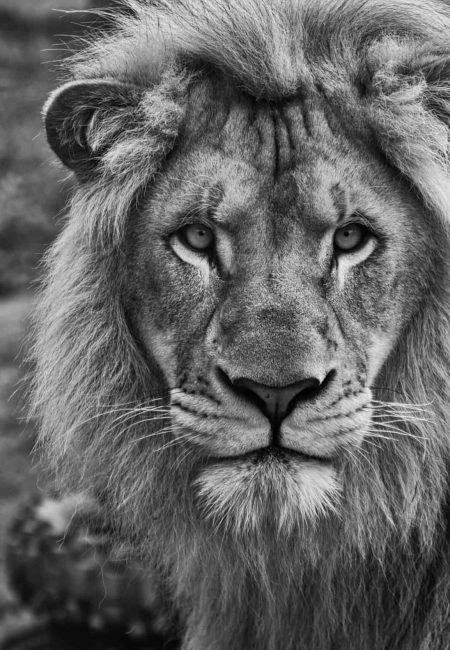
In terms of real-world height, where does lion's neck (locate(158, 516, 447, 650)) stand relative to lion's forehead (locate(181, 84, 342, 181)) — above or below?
below

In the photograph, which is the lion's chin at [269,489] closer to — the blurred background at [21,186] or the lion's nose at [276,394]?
the lion's nose at [276,394]

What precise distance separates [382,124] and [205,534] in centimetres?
157

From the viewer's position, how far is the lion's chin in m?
3.29

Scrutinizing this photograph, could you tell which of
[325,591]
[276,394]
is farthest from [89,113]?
[325,591]

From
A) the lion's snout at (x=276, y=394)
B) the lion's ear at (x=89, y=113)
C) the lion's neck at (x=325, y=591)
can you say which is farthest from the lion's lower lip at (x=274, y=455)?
the lion's ear at (x=89, y=113)

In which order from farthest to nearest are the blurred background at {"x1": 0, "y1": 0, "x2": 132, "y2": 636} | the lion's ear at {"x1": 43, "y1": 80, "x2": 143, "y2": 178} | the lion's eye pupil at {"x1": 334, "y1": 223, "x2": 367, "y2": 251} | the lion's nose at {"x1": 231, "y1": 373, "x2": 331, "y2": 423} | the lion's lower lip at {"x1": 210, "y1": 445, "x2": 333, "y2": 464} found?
1. the blurred background at {"x1": 0, "y1": 0, "x2": 132, "y2": 636}
2. the lion's ear at {"x1": 43, "y1": 80, "x2": 143, "y2": 178}
3. the lion's eye pupil at {"x1": 334, "y1": 223, "x2": 367, "y2": 251}
4. the lion's lower lip at {"x1": 210, "y1": 445, "x2": 333, "y2": 464}
5. the lion's nose at {"x1": 231, "y1": 373, "x2": 331, "y2": 423}

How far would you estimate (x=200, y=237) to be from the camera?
3508 mm

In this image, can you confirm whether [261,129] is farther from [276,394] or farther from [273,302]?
[276,394]

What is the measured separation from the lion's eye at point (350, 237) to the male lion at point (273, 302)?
0.06 ft

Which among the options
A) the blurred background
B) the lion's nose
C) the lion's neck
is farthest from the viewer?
the blurred background

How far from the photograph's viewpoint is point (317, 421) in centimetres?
324

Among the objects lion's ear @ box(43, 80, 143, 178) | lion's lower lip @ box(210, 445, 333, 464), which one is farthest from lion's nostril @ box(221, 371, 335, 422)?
lion's ear @ box(43, 80, 143, 178)

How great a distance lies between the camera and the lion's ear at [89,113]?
359cm

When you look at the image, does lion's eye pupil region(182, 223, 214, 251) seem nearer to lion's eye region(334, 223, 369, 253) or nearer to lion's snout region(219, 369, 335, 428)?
lion's eye region(334, 223, 369, 253)
